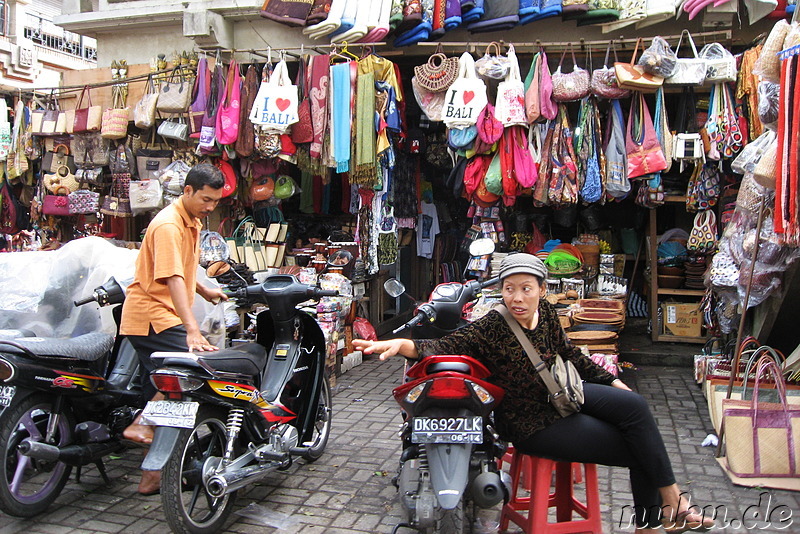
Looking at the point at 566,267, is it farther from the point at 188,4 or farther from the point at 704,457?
the point at 188,4

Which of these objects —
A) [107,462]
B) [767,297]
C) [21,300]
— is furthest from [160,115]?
[767,297]

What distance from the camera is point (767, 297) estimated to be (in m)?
5.26

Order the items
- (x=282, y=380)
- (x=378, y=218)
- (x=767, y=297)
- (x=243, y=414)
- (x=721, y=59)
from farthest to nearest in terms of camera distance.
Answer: (x=378, y=218) → (x=721, y=59) → (x=767, y=297) → (x=282, y=380) → (x=243, y=414)

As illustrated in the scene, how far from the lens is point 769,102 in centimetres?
425

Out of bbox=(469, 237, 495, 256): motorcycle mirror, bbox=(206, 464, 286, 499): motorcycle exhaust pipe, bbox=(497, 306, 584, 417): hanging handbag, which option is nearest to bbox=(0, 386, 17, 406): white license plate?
bbox=(206, 464, 286, 499): motorcycle exhaust pipe

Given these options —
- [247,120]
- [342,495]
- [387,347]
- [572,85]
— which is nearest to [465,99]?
[572,85]

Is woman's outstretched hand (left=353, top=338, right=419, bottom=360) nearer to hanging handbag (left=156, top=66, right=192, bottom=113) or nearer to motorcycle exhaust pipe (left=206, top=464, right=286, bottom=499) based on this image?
motorcycle exhaust pipe (left=206, top=464, right=286, bottom=499)

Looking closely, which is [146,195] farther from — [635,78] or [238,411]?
[635,78]

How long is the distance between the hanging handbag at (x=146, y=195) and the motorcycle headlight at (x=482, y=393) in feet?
18.4

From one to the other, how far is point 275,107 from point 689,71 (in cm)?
401

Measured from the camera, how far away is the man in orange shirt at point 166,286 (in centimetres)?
360

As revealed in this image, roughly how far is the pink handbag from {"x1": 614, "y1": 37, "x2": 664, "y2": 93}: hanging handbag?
3.80m

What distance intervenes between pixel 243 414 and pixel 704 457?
3.12m

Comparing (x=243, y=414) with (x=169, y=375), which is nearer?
(x=169, y=375)
